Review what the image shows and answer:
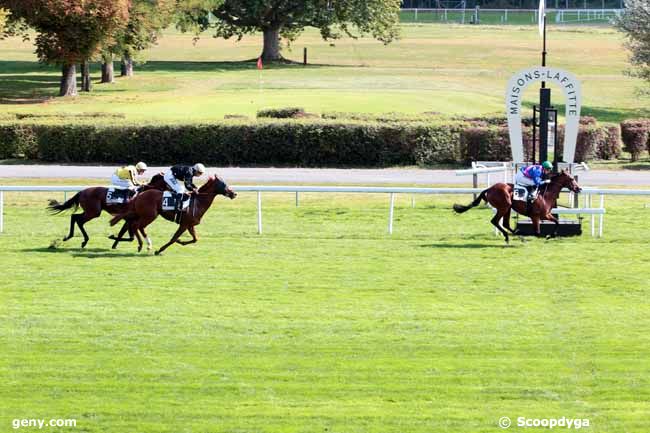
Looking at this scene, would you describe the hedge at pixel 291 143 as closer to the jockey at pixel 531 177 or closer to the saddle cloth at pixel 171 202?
the jockey at pixel 531 177

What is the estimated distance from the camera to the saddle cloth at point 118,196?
1487 cm

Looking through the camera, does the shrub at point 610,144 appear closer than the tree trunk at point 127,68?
Yes

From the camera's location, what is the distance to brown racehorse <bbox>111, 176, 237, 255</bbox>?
1449 centimetres

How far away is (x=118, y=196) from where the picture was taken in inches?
586

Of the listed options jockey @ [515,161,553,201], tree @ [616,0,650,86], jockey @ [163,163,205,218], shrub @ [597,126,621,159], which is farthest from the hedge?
jockey @ [163,163,205,218]

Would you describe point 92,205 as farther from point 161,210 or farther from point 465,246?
point 465,246

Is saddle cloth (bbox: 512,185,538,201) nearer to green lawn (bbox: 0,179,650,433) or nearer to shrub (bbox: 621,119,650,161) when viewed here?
green lawn (bbox: 0,179,650,433)

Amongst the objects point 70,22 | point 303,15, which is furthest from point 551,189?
point 303,15

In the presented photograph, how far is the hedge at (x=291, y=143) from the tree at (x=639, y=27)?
1060 cm

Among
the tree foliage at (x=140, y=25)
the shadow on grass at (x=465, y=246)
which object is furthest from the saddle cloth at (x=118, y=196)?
the tree foliage at (x=140, y=25)

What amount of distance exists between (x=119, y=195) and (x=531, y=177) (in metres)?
5.23

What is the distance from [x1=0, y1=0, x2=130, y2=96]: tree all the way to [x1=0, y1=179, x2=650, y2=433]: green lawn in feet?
62.7

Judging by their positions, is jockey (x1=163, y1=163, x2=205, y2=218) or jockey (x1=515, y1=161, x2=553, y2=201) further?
jockey (x1=515, y1=161, x2=553, y2=201)

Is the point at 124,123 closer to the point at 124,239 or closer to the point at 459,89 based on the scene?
the point at 124,239
